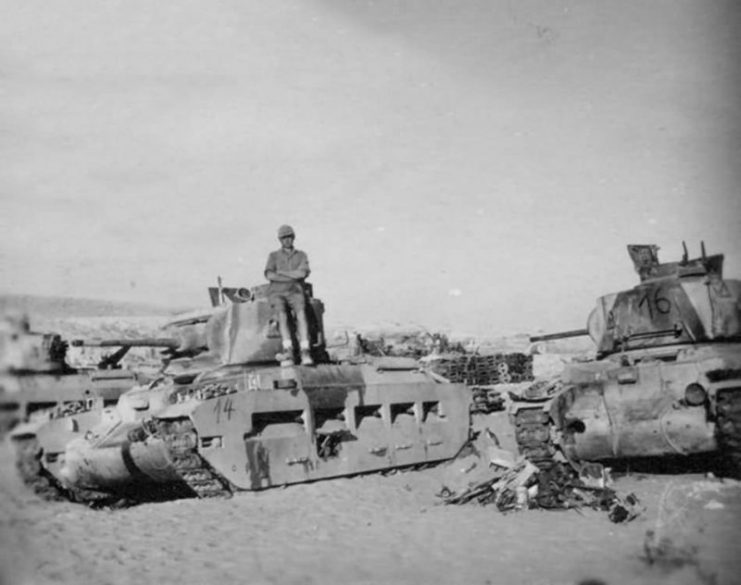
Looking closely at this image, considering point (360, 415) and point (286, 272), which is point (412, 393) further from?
point (286, 272)

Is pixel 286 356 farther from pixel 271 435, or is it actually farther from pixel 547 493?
pixel 547 493

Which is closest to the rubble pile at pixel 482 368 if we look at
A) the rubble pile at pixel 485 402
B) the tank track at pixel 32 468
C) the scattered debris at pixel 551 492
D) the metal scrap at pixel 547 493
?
the rubble pile at pixel 485 402

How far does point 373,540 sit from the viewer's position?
786 centimetres

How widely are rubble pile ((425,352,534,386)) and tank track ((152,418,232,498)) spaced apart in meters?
14.2

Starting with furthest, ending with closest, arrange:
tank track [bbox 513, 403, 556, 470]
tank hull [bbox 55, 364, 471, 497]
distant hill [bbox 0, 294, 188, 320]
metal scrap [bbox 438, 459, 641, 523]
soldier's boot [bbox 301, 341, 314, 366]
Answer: distant hill [bbox 0, 294, 188, 320]
soldier's boot [bbox 301, 341, 314, 366]
tank track [bbox 513, 403, 556, 470]
tank hull [bbox 55, 364, 471, 497]
metal scrap [bbox 438, 459, 641, 523]

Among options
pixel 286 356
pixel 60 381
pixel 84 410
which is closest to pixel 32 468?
pixel 84 410

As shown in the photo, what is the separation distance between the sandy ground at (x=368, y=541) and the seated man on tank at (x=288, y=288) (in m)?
2.15

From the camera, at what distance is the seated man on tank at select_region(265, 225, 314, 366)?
11.6 meters

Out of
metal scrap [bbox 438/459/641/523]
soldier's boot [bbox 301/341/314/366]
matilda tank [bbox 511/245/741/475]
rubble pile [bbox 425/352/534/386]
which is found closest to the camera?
metal scrap [bbox 438/459/641/523]

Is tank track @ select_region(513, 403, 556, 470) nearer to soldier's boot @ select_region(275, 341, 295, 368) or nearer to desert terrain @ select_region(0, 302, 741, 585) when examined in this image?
desert terrain @ select_region(0, 302, 741, 585)

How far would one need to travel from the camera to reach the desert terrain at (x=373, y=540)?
6.34 metres

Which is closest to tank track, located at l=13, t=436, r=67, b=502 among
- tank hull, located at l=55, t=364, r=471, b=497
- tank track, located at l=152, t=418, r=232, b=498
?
tank hull, located at l=55, t=364, r=471, b=497

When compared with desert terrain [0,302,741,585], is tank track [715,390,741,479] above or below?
above

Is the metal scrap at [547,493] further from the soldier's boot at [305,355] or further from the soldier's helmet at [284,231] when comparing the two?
the soldier's helmet at [284,231]
